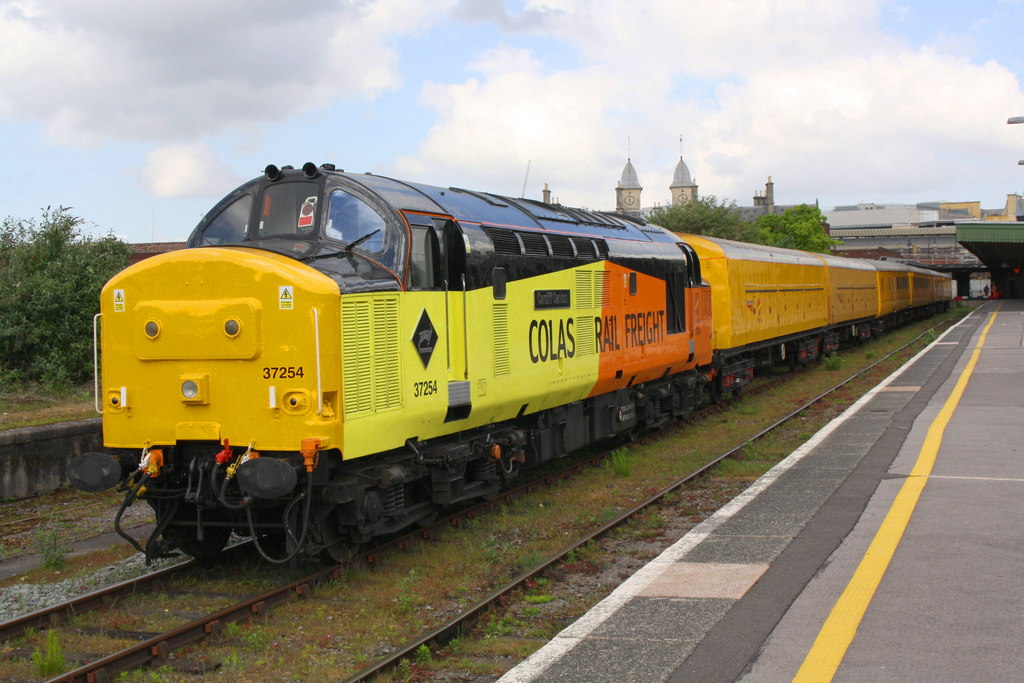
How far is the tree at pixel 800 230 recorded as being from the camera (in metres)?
72.9

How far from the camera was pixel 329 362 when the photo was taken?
716 centimetres

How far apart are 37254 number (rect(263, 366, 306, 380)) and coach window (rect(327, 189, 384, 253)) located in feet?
4.31

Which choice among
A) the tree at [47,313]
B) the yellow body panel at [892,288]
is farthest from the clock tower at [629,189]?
the tree at [47,313]

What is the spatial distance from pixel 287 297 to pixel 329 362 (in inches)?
22.8

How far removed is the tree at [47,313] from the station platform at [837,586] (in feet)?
50.3

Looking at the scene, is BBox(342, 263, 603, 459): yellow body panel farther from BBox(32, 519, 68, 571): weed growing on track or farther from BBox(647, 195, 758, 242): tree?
BBox(647, 195, 758, 242): tree

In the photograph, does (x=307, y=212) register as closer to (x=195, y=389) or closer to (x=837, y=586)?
(x=195, y=389)

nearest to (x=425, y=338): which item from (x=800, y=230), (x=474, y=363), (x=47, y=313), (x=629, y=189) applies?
(x=474, y=363)

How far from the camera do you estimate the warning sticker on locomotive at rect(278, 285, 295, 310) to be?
23.5 feet

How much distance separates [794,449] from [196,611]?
913 centimetres

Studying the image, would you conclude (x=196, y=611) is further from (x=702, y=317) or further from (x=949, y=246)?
(x=949, y=246)

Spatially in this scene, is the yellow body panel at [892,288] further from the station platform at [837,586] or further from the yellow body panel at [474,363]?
the yellow body panel at [474,363]

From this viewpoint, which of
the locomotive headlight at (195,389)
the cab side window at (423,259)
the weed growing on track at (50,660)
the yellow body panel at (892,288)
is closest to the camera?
the weed growing on track at (50,660)

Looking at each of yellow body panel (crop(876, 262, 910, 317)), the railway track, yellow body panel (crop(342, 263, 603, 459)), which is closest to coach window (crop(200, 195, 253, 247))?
yellow body panel (crop(342, 263, 603, 459))
